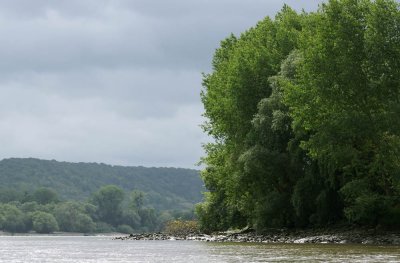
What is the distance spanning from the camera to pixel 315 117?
5125 cm

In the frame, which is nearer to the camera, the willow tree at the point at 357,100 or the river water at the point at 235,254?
the river water at the point at 235,254

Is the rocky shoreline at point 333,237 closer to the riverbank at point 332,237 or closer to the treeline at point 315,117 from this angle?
the riverbank at point 332,237

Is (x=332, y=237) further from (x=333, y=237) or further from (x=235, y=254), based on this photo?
(x=235, y=254)

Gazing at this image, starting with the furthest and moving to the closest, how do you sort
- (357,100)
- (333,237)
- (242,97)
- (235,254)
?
(242,97), (333,237), (357,100), (235,254)

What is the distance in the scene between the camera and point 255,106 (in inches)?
2525

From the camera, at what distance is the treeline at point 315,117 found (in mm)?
48906

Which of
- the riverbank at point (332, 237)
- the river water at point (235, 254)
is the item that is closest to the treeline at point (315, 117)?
the riverbank at point (332, 237)

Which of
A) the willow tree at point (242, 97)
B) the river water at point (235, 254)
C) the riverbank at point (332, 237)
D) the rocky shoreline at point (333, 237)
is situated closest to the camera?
the river water at point (235, 254)

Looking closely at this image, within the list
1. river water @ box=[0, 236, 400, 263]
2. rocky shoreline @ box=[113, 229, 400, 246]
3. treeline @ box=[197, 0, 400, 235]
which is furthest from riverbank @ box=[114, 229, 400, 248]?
river water @ box=[0, 236, 400, 263]

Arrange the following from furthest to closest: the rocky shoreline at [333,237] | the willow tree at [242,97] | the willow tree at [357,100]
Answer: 1. the willow tree at [242,97]
2. the willow tree at [357,100]
3. the rocky shoreline at [333,237]

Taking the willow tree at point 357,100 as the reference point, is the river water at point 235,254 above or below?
below

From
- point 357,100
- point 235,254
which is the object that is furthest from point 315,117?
point 235,254

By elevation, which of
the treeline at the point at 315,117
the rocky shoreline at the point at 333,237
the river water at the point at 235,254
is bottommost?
the river water at the point at 235,254

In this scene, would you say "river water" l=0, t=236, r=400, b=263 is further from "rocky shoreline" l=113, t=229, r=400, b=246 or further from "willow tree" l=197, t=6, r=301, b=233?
"willow tree" l=197, t=6, r=301, b=233
